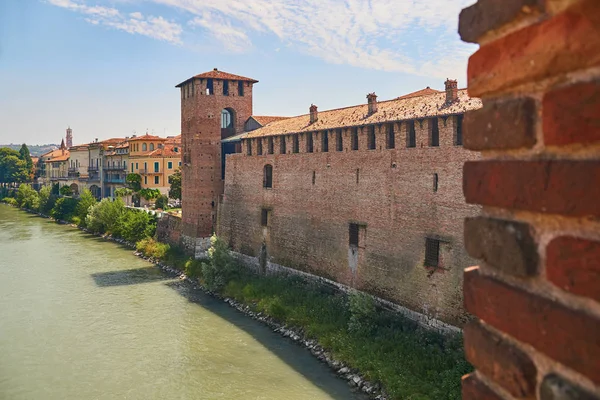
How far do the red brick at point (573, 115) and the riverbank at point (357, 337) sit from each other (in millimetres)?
10170

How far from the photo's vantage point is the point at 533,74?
1083 millimetres

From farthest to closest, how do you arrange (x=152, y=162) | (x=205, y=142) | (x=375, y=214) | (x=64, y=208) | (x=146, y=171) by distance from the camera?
(x=64, y=208) < (x=152, y=162) < (x=146, y=171) < (x=205, y=142) < (x=375, y=214)

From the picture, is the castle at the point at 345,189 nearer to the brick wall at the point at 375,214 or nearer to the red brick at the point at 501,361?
the brick wall at the point at 375,214

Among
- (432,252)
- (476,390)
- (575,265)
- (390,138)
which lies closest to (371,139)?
(390,138)

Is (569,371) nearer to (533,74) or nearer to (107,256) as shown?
(533,74)

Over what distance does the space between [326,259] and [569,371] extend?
51.9 feet

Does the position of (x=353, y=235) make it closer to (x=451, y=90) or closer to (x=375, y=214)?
(x=375, y=214)

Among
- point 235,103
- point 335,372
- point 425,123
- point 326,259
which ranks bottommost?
point 335,372

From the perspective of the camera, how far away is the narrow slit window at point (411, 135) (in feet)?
43.8

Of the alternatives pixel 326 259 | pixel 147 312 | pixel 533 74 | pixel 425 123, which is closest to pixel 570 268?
pixel 533 74

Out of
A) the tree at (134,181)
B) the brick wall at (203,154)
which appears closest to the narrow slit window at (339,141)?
the brick wall at (203,154)

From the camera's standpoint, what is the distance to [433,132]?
42.1 ft

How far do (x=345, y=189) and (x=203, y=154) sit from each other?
10.4 meters

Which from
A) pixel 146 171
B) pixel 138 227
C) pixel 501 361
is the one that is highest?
pixel 146 171
